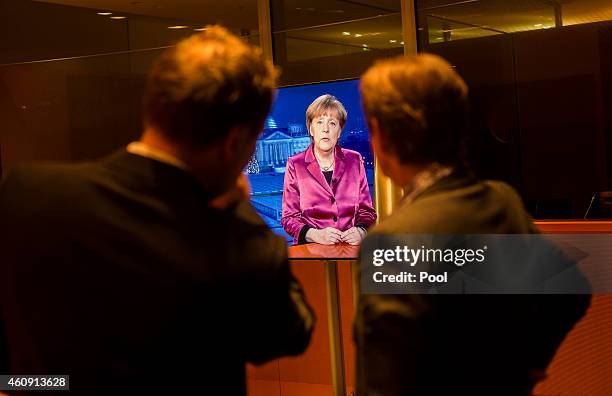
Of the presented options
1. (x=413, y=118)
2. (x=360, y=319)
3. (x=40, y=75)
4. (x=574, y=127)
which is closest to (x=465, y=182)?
(x=413, y=118)

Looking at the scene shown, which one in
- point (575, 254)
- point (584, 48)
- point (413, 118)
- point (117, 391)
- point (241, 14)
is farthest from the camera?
point (241, 14)

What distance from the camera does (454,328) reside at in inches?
50.1

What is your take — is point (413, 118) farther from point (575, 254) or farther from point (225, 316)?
point (575, 254)

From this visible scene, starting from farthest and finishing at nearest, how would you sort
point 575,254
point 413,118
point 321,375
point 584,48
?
Answer: point 321,375
point 584,48
point 575,254
point 413,118

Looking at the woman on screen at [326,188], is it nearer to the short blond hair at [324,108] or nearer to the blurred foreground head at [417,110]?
the short blond hair at [324,108]

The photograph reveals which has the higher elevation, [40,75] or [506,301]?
[40,75]

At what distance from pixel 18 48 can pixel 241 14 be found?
1668 mm

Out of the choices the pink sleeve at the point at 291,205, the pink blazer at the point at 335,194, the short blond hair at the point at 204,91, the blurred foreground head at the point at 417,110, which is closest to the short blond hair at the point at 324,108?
the pink blazer at the point at 335,194

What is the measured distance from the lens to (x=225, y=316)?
120 centimetres

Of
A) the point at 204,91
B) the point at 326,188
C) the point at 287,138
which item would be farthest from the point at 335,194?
the point at 204,91

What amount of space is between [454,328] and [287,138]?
110 inches

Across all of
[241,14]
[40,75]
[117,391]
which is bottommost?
[117,391]

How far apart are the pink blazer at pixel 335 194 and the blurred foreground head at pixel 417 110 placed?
239 centimetres

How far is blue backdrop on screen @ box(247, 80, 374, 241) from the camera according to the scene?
3.83 metres
